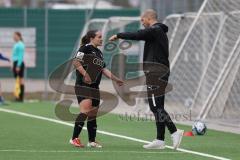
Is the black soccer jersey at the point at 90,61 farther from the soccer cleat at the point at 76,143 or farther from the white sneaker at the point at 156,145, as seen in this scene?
the white sneaker at the point at 156,145

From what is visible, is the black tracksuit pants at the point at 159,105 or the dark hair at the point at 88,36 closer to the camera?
the black tracksuit pants at the point at 159,105

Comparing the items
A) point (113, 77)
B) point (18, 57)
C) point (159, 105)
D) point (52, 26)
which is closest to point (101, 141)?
point (113, 77)

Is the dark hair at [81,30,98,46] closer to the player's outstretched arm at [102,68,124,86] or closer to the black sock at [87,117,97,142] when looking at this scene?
the player's outstretched arm at [102,68,124,86]

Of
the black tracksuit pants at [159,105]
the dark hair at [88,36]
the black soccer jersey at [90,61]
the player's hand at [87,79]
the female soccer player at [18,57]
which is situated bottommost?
the female soccer player at [18,57]

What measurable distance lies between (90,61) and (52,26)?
19000mm

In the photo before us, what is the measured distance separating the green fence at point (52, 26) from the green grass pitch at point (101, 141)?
12.1 m

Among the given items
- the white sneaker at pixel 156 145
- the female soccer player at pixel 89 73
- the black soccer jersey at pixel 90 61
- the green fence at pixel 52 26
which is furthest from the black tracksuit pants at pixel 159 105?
the green fence at pixel 52 26

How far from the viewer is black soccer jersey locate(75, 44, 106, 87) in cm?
1434

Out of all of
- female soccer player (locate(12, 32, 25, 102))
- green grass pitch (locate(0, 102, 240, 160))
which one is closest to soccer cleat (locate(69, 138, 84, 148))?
green grass pitch (locate(0, 102, 240, 160))

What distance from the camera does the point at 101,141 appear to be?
50.6 feet

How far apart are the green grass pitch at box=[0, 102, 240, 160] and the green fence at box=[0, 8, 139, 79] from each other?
1211 cm

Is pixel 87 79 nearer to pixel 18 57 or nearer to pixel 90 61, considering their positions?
pixel 90 61

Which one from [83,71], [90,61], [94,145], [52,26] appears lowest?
[94,145]

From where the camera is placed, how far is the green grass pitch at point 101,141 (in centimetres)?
1302
